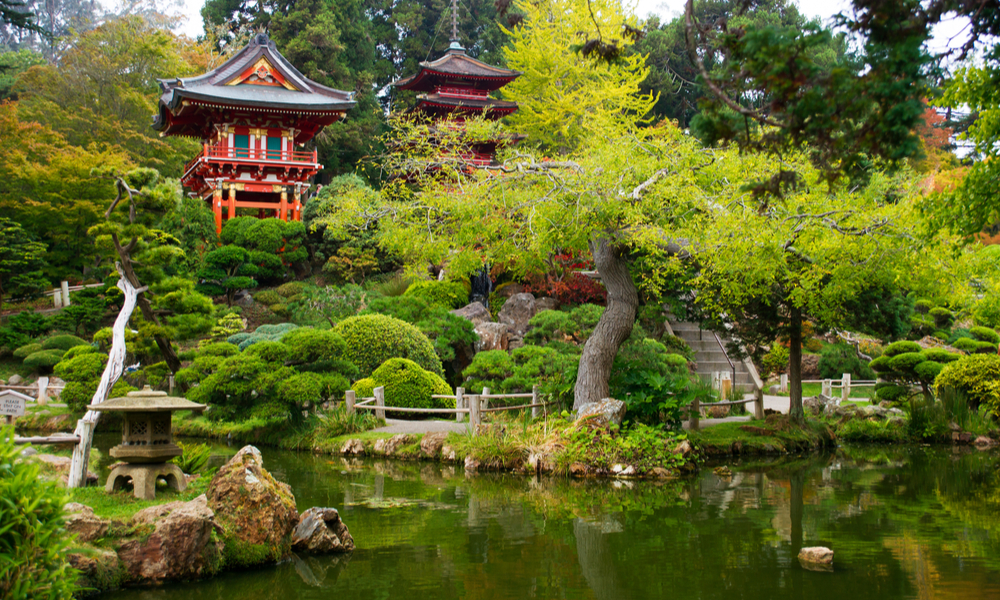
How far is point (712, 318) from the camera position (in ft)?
40.5

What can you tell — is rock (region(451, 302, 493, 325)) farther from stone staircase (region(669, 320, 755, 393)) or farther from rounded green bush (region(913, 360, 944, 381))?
rounded green bush (region(913, 360, 944, 381))

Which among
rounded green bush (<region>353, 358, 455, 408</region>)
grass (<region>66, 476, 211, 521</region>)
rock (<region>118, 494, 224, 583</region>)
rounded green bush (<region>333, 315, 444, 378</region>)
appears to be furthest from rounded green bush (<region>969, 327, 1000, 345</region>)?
rock (<region>118, 494, 224, 583</region>)

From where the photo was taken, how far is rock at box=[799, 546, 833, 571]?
570 cm

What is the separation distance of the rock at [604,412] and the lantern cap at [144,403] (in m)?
5.01

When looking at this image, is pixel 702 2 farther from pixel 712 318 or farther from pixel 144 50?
pixel 712 318

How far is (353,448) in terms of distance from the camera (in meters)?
11.5

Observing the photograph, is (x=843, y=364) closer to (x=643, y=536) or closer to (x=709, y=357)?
(x=709, y=357)

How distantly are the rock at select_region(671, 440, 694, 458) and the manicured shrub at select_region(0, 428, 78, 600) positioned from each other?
25.2 feet

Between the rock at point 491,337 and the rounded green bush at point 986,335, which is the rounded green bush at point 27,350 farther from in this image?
the rounded green bush at point 986,335

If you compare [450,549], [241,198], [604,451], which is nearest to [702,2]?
[241,198]

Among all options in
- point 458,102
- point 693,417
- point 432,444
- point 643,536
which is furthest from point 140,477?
point 458,102

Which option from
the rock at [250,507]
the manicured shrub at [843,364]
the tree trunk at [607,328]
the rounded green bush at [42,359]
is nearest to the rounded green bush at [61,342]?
the rounded green bush at [42,359]

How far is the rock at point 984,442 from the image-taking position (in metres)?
12.4

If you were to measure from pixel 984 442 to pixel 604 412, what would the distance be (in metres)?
7.09
